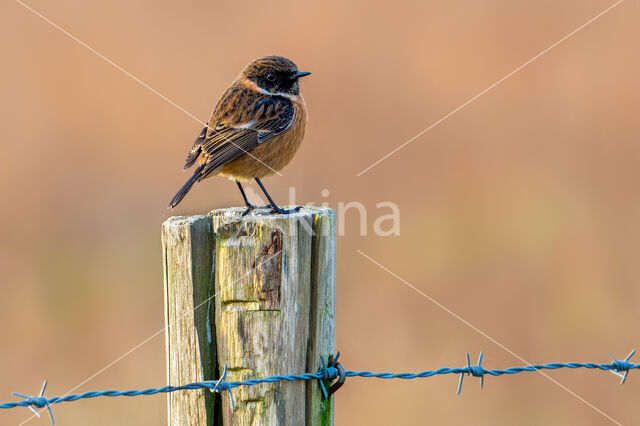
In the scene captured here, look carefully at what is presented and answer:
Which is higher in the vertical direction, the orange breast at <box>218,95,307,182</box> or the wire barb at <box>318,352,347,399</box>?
the orange breast at <box>218,95,307,182</box>

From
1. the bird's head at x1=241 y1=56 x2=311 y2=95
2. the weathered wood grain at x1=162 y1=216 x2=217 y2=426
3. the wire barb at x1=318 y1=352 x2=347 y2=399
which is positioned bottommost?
the wire barb at x1=318 y1=352 x2=347 y2=399

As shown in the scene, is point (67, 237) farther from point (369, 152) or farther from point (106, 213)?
point (369, 152)

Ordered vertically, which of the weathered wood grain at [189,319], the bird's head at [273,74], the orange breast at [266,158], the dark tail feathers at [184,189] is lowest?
the weathered wood grain at [189,319]

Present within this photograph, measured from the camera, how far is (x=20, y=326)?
7.52 meters

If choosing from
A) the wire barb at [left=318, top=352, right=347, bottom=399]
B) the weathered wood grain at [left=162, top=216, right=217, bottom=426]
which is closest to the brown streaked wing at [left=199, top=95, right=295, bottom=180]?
the weathered wood grain at [left=162, top=216, right=217, bottom=426]

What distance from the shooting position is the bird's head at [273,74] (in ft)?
21.5

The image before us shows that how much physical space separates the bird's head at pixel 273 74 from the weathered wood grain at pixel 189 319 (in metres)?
3.61

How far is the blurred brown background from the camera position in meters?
7.00

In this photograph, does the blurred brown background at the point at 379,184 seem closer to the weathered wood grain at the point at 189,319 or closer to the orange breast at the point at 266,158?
the orange breast at the point at 266,158

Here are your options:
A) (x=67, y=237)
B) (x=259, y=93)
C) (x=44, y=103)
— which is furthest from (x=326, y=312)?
(x=44, y=103)

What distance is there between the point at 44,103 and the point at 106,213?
8.01ft

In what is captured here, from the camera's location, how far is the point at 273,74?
6.56 m

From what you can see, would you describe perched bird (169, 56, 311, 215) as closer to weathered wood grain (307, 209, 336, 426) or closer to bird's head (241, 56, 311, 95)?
bird's head (241, 56, 311, 95)

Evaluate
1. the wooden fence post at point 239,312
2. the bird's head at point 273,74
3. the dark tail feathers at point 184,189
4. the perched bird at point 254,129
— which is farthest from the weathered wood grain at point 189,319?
the bird's head at point 273,74
